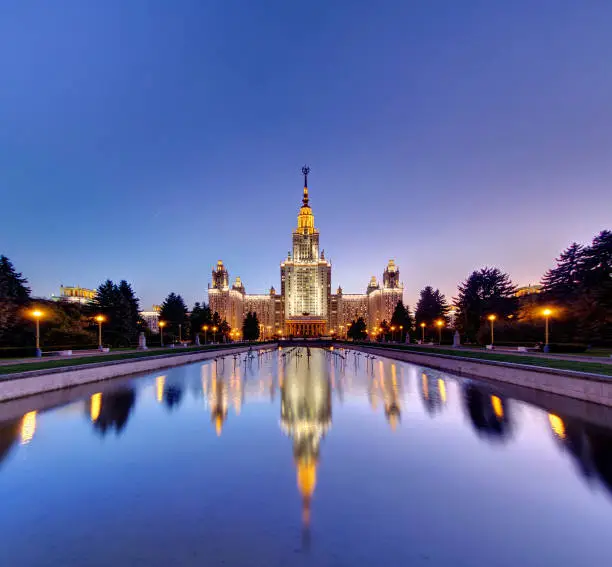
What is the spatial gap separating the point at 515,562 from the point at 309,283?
171750 mm

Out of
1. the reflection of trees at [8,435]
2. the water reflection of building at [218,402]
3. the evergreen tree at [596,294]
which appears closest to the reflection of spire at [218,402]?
the water reflection of building at [218,402]

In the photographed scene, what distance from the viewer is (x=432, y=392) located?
20031 millimetres

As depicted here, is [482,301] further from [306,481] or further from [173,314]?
[306,481]

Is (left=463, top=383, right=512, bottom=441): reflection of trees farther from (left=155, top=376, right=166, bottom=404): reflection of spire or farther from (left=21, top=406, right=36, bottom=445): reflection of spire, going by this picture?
(left=21, top=406, right=36, bottom=445): reflection of spire

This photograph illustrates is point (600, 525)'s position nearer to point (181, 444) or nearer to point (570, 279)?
point (181, 444)

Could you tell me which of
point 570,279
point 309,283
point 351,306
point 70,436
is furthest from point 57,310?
point 351,306

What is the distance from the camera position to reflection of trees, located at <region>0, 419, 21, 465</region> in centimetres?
1036

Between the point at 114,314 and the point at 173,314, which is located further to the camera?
the point at 173,314

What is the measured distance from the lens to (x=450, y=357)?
101 ft

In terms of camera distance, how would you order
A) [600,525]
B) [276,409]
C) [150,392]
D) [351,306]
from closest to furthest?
[600,525], [276,409], [150,392], [351,306]

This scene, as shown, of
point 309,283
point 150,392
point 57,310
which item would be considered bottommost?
point 150,392

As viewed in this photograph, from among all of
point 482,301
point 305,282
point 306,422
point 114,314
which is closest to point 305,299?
point 305,282

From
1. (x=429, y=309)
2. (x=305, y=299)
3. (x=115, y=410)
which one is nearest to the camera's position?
(x=115, y=410)

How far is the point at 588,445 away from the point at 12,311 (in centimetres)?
4501
